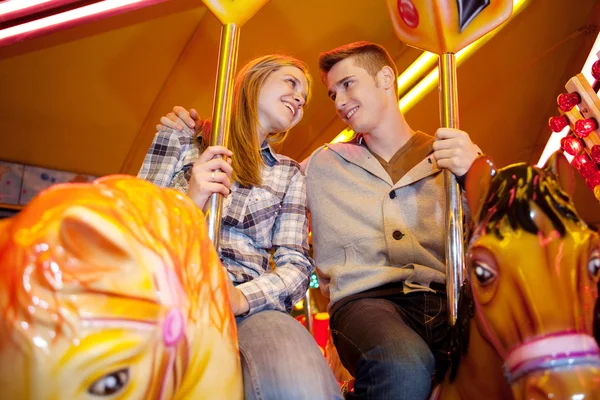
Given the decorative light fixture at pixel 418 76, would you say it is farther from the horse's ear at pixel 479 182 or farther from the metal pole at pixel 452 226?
the horse's ear at pixel 479 182

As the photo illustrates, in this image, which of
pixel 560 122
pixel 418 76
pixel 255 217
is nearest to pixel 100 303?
pixel 255 217

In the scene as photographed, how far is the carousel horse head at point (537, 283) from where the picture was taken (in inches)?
23.6

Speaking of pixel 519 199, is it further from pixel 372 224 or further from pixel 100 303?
pixel 372 224

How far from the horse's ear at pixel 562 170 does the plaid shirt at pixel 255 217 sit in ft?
1.79

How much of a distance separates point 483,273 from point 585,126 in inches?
70.8

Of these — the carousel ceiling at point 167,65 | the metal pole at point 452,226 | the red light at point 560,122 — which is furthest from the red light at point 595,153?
the metal pole at point 452,226

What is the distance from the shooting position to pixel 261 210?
4.09ft

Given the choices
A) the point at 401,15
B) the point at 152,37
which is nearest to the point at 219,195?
the point at 401,15

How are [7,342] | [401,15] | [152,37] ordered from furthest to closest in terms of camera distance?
[152,37] → [401,15] → [7,342]

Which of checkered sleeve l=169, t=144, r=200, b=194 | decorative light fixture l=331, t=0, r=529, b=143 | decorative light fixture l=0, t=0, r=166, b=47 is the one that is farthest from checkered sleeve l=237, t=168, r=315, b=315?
decorative light fixture l=331, t=0, r=529, b=143

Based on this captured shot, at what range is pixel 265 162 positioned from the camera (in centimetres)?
137

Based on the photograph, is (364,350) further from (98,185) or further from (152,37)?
(152,37)

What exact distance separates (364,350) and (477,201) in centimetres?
43

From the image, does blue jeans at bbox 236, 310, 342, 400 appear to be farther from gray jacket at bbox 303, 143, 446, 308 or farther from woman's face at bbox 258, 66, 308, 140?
woman's face at bbox 258, 66, 308, 140
